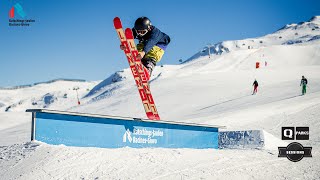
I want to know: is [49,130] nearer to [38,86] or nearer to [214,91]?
[214,91]

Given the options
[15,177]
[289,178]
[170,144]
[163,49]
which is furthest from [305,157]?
[15,177]

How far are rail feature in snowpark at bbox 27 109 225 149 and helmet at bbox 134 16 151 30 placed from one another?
2.01 meters

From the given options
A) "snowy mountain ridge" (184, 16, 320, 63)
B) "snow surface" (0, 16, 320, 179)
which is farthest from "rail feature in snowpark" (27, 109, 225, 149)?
"snowy mountain ridge" (184, 16, 320, 63)

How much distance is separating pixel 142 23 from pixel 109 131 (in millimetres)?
2416

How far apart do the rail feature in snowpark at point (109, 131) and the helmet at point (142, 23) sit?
2.01 m

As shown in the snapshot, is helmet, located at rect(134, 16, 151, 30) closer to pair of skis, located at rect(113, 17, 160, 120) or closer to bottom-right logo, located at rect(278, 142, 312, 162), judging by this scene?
pair of skis, located at rect(113, 17, 160, 120)

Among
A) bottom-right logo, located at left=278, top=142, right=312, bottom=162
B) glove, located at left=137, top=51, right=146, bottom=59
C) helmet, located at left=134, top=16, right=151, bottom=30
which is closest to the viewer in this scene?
bottom-right logo, located at left=278, top=142, right=312, bottom=162

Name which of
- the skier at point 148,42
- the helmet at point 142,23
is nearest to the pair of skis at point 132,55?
the skier at point 148,42

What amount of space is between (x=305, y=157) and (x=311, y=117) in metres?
10.1

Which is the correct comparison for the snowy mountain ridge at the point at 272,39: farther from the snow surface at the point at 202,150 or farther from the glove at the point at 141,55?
the glove at the point at 141,55

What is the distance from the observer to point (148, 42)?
7.70 meters

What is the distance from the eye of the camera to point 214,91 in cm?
3469

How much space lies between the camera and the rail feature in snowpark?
625 centimetres

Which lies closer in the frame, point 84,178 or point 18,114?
point 84,178
